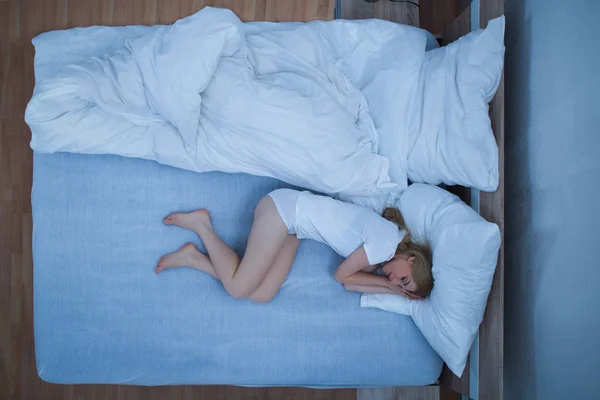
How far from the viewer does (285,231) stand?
1.55 metres

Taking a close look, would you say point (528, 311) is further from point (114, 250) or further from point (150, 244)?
point (114, 250)

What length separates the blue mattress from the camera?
5.37 ft

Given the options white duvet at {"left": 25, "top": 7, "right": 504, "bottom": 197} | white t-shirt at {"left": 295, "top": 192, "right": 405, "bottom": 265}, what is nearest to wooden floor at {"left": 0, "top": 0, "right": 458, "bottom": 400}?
white duvet at {"left": 25, "top": 7, "right": 504, "bottom": 197}

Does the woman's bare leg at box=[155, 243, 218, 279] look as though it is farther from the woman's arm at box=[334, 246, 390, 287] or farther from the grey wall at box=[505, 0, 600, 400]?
the grey wall at box=[505, 0, 600, 400]

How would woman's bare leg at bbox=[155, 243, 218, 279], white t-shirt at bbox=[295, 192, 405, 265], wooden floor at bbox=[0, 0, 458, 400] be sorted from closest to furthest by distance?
1. white t-shirt at bbox=[295, 192, 405, 265]
2. woman's bare leg at bbox=[155, 243, 218, 279]
3. wooden floor at bbox=[0, 0, 458, 400]

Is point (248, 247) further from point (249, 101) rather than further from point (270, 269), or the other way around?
point (249, 101)

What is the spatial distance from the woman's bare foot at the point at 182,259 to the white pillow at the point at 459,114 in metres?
0.79

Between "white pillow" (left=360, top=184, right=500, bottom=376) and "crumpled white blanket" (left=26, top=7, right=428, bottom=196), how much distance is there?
13 cm

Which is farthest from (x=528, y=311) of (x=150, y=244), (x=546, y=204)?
(x=150, y=244)

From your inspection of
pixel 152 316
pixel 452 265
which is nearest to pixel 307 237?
pixel 452 265

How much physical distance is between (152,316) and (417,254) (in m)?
0.93

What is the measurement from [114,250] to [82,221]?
0.15 metres

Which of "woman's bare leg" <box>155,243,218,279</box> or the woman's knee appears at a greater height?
"woman's bare leg" <box>155,243,218,279</box>

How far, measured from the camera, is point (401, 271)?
1549mm
